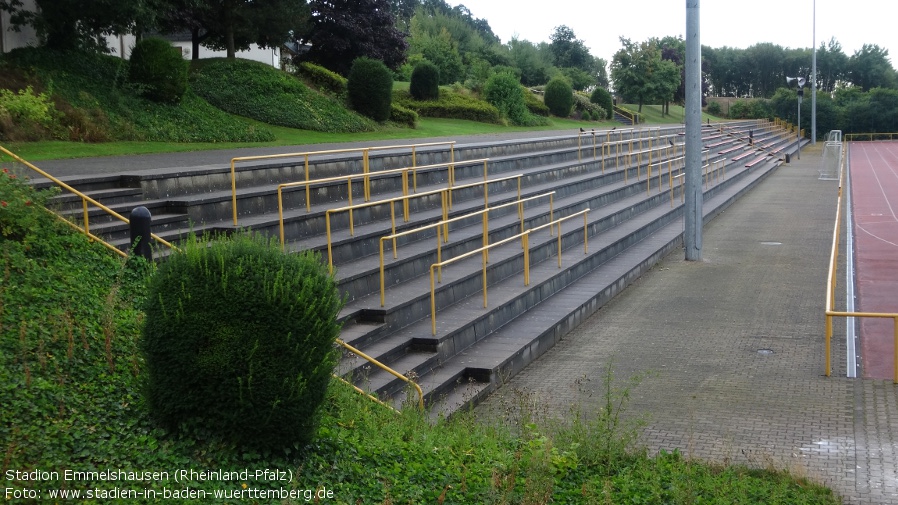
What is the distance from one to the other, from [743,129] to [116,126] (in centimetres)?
4751

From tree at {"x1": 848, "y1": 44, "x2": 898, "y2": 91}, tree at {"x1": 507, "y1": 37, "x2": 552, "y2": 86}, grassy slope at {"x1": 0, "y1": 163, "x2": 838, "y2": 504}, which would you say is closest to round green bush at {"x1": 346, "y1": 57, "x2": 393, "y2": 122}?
grassy slope at {"x1": 0, "y1": 163, "x2": 838, "y2": 504}

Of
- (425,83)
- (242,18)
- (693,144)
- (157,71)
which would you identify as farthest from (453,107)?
(693,144)

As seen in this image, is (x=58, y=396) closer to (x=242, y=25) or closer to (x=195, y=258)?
(x=195, y=258)

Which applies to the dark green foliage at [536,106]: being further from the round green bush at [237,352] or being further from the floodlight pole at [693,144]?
the round green bush at [237,352]

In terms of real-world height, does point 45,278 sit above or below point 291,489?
above

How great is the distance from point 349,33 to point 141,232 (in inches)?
1323

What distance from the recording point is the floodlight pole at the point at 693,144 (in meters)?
19.7

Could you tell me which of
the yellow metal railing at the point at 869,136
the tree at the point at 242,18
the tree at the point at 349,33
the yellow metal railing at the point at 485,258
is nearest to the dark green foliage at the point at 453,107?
the tree at the point at 349,33

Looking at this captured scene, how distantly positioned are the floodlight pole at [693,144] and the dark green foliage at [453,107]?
22903 mm

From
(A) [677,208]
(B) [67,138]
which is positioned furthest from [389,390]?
(A) [677,208]

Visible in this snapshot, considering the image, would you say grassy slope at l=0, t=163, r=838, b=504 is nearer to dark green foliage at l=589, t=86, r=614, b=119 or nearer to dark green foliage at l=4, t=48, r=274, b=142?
dark green foliage at l=4, t=48, r=274, b=142

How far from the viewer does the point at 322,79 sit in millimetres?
37188

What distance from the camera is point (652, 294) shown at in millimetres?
16422

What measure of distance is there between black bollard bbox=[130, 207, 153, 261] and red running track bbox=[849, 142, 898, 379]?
340 inches
